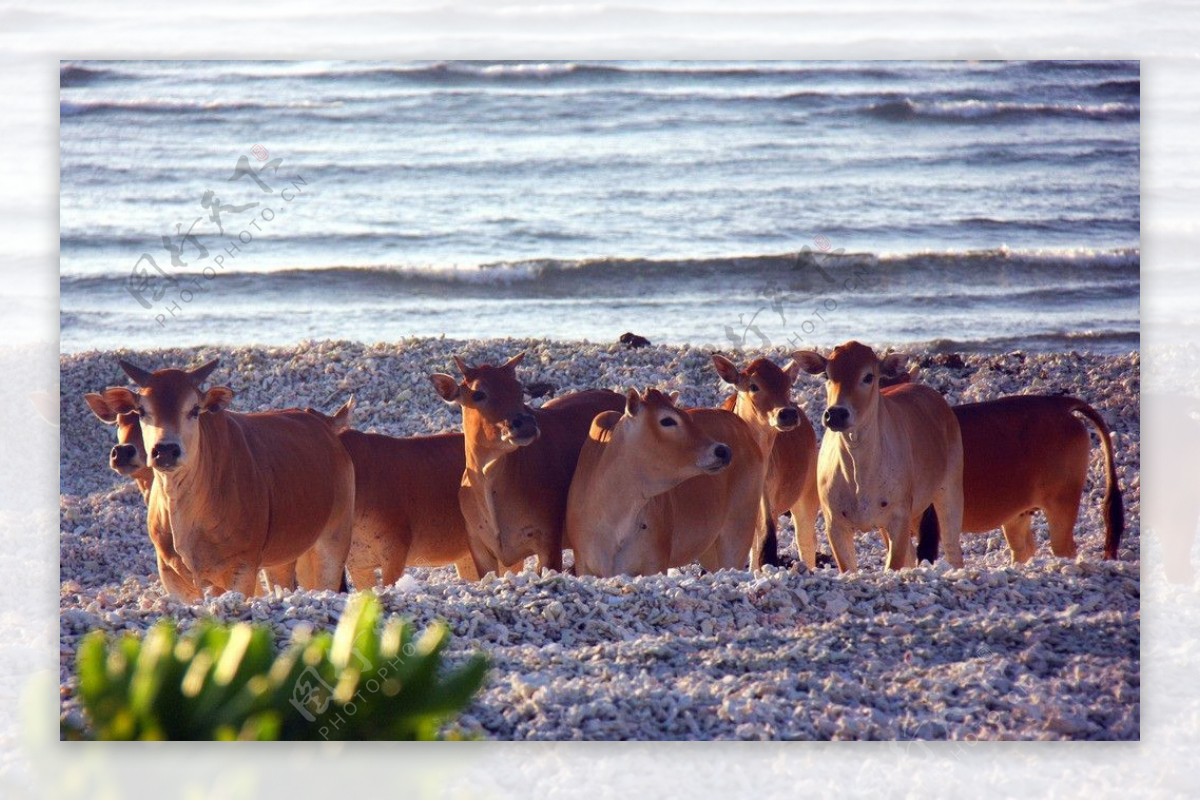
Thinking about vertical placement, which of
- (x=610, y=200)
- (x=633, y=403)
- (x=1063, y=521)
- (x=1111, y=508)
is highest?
(x=610, y=200)

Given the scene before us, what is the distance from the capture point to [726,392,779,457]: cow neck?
748 centimetres

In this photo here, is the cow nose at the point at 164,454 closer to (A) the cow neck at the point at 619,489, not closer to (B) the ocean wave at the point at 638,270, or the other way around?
(B) the ocean wave at the point at 638,270

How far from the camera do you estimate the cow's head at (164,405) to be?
659 centimetres

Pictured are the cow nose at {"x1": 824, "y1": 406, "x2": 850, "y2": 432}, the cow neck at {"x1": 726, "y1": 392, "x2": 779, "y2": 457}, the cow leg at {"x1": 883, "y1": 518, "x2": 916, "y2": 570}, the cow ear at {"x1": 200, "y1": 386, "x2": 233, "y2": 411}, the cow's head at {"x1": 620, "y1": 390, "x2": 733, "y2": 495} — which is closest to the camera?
the cow ear at {"x1": 200, "y1": 386, "x2": 233, "y2": 411}

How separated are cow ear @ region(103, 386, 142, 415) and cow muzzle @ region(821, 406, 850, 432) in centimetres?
233

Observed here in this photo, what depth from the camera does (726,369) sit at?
7.26 m

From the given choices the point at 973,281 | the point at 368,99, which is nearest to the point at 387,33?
the point at 368,99

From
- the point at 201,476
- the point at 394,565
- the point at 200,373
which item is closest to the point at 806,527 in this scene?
the point at 394,565

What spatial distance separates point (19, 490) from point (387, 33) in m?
1.91

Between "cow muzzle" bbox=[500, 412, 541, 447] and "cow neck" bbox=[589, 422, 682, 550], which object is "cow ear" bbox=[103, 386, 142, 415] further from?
"cow neck" bbox=[589, 422, 682, 550]

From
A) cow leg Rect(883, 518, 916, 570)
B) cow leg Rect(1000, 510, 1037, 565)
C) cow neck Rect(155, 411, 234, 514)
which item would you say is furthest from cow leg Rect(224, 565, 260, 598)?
cow leg Rect(1000, 510, 1037, 565)

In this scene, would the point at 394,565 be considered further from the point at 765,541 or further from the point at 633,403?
the point at 765,541

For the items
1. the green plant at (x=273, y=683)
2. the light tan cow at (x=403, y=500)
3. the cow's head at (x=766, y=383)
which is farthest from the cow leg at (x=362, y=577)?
the cow's head at (x=766, y=383)

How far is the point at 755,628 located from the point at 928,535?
1.33m
